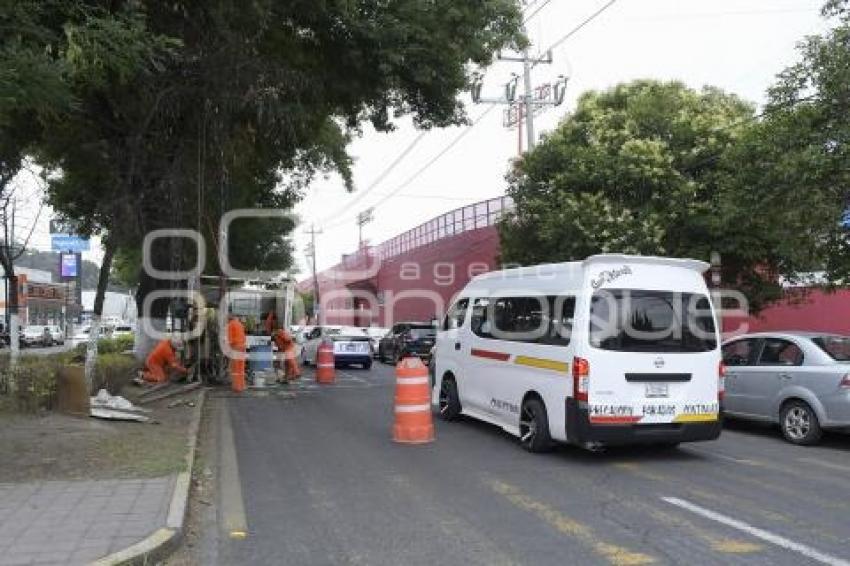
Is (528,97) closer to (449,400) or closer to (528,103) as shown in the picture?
(528,103)

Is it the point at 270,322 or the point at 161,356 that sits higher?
the point at 270,322

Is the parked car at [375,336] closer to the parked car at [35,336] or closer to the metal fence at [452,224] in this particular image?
the metal fence at [452,224]

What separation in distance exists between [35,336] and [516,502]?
5433 centimetres

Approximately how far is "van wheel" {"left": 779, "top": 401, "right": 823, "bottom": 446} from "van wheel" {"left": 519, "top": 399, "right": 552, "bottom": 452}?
12.1 ft

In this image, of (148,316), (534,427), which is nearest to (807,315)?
(534,427)

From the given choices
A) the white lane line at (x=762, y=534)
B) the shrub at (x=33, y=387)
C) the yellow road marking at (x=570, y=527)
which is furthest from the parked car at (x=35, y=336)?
the white lane line at (x=762, y=534)

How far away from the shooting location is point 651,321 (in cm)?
1018

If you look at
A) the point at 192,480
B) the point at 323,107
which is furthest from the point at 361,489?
the point at 323,107

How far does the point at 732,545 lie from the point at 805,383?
5954mm

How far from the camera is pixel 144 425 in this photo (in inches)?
480

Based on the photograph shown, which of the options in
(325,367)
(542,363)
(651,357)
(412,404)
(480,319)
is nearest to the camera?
(651,357)

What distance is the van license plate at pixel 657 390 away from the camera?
1000cm

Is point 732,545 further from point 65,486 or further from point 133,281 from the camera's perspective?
point 133,281

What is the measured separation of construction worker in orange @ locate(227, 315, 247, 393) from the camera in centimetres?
1967
